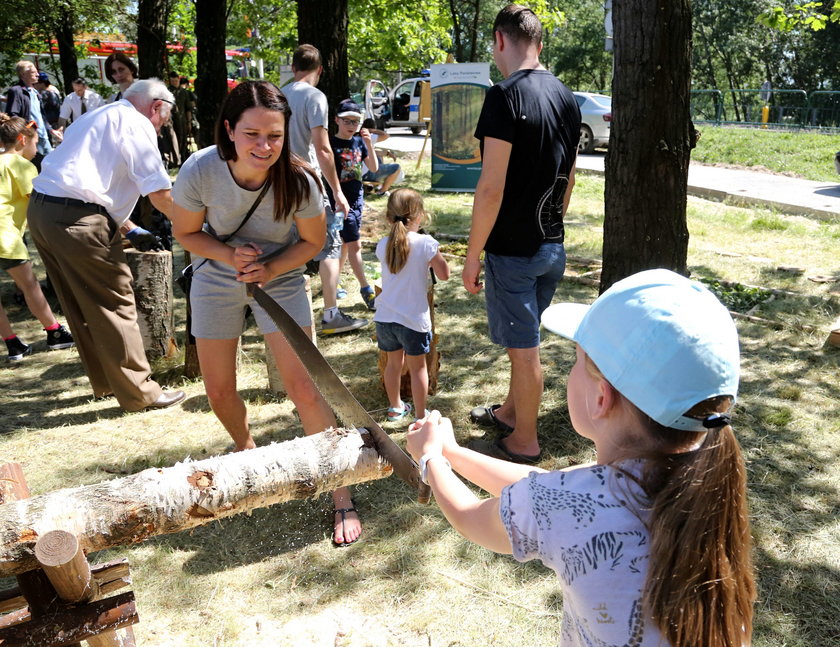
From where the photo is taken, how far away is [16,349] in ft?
19.3

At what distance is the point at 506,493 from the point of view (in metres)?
1.54

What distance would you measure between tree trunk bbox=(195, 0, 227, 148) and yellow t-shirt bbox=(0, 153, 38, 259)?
7.94ft

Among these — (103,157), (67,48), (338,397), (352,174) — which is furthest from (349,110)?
(67,48)

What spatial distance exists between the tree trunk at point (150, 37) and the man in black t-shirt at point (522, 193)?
348 inches

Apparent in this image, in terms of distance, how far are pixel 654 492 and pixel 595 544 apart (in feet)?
0.49

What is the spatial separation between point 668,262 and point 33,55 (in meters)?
33.6

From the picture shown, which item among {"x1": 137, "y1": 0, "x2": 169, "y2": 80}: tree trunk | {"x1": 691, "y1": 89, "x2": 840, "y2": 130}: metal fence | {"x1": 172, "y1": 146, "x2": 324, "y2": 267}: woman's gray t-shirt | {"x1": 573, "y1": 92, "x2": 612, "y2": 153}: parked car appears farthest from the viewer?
{"x1": 691, "y1": 89, "x2": 840, "y2": 130}: metal fence

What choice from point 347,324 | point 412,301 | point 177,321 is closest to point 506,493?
point 412,301

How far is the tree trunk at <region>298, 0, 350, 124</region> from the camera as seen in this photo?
7980 mm

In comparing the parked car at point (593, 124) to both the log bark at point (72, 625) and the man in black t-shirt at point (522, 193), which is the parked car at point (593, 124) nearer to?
the man in black t-shirt at point (522, 193)

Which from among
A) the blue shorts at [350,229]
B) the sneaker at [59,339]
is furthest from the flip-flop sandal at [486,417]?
the sneaker at [59,339]

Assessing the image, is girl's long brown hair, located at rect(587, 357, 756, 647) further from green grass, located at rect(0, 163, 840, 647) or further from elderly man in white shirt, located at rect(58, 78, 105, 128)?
elderly man in white shirt, located at rect(58, 78, 105, 128)

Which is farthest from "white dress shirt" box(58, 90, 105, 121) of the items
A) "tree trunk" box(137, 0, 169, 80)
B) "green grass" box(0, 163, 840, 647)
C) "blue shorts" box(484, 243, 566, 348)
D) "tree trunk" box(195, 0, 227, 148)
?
"blue shorts" box(484, 243, 566, 348)

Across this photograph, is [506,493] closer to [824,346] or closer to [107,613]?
[107,613]
